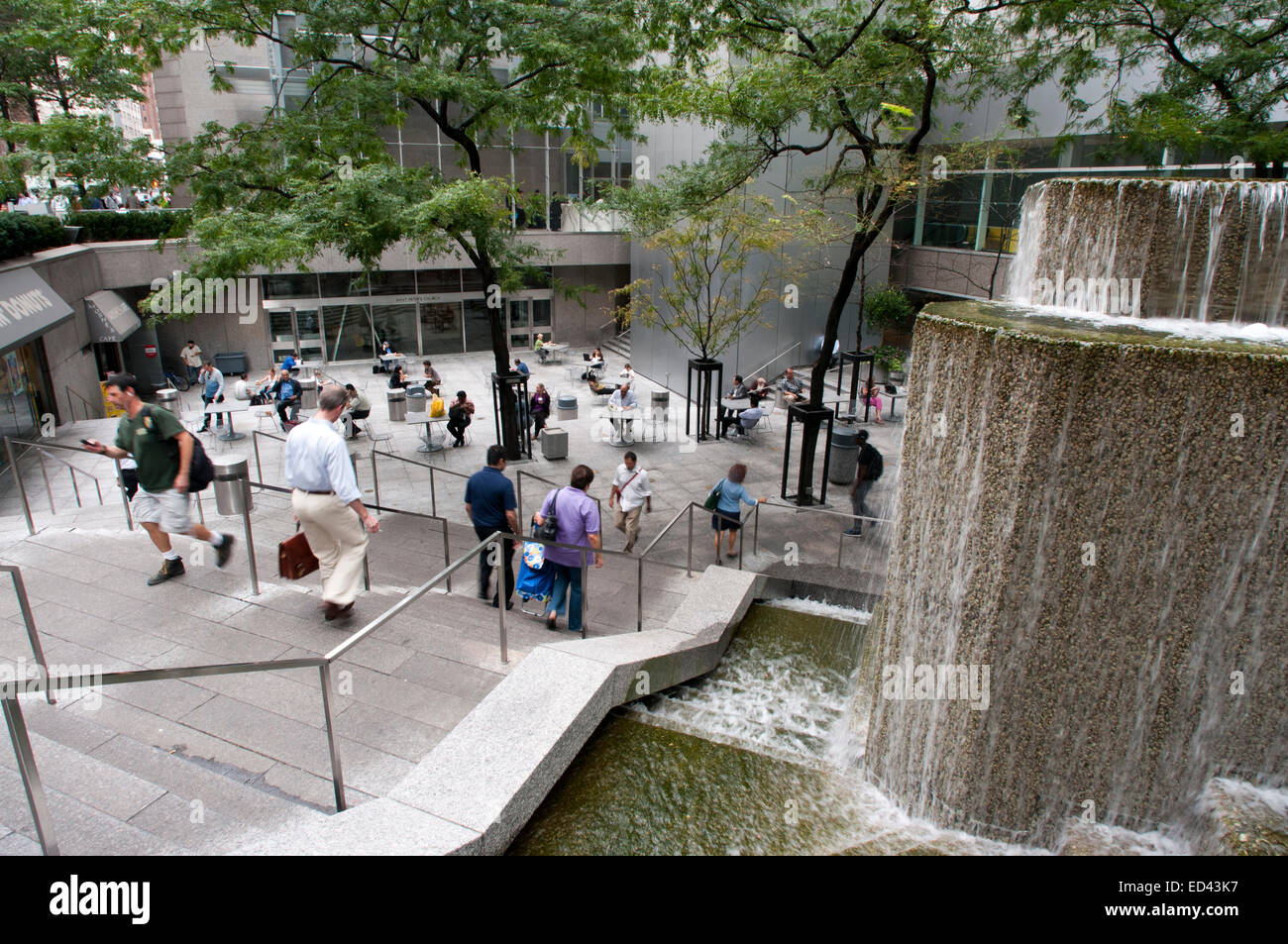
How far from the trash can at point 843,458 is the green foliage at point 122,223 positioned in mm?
16802

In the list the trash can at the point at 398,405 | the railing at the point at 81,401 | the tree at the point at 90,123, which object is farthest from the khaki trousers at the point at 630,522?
the railing at the point at 81,401

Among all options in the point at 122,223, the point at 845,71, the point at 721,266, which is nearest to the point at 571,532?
the point at 845,71

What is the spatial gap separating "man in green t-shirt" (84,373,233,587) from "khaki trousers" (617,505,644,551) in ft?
17.0

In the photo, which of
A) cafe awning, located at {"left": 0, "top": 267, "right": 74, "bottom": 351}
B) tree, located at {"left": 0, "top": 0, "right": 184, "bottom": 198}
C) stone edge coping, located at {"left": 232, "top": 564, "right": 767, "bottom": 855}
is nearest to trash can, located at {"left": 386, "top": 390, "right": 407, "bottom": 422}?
cafe awning, located at {"left": 0, "top": 267, "right": 74, "bottom": 351}

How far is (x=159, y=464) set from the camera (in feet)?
21.6

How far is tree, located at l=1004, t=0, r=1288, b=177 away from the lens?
10000 millimetres

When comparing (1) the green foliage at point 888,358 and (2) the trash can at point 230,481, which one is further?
(1) the green foliage at point 888,358

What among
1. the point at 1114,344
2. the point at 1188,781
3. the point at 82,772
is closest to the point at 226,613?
the point at 82,772

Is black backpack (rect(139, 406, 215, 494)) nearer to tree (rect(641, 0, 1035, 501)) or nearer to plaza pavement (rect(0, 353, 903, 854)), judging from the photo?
plaza pavement (rect(0, 353, 903, 854))

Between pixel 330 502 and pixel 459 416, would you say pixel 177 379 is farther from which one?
pixel 330 502

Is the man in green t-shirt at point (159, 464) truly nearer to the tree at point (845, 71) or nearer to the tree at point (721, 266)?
the tree at point (845, 71)

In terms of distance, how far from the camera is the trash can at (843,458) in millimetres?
14453

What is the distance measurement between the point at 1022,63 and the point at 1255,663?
9.53 metres
